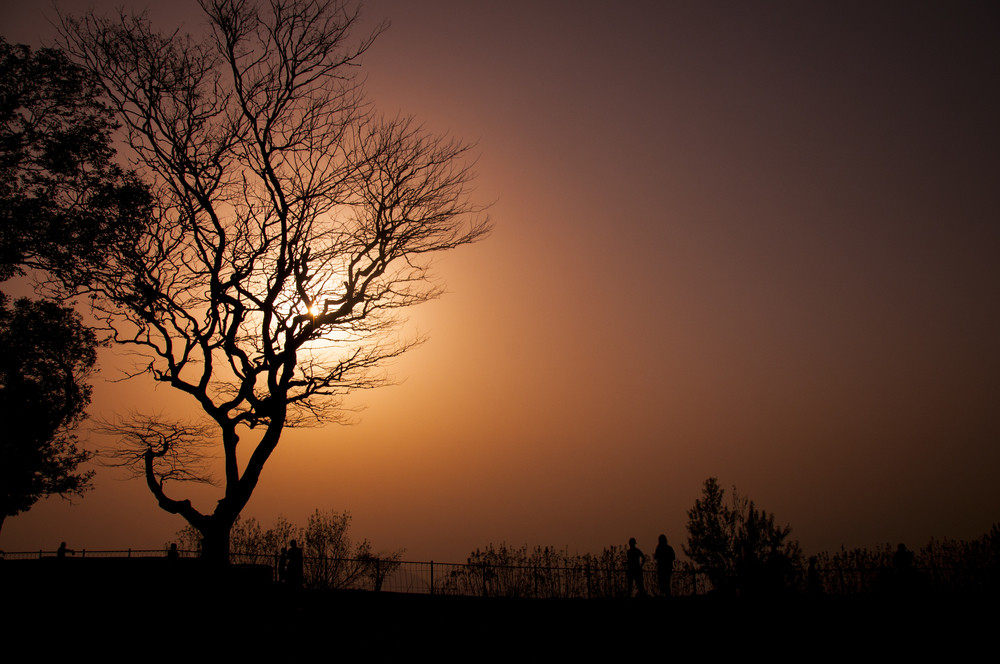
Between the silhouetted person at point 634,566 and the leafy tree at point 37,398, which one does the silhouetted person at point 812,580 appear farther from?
the leafy tree at point 37,398

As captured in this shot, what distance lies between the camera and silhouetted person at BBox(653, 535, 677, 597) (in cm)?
1981

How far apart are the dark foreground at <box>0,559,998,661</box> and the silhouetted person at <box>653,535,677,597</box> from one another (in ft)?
15.6

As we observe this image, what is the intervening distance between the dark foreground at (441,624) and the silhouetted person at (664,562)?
15.6 ft

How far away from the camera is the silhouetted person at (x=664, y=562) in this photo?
19.8m

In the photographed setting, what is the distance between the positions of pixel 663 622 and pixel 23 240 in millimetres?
20507

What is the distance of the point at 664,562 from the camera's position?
2005 centimetres

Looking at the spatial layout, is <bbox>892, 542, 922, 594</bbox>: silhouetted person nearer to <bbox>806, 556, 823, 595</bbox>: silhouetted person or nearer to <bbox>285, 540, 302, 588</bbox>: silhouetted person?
<bbox>806, 556, 823, 595</bbox>: silhouetted person

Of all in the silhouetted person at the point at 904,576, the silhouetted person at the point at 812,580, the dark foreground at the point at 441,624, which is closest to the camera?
the dark foreground at the point at 441,624

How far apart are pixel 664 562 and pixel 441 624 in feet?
32.2

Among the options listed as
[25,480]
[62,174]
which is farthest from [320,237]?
[25,480]

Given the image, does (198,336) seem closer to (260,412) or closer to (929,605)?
(260,412)

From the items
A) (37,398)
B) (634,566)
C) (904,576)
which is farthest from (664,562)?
(37,398)

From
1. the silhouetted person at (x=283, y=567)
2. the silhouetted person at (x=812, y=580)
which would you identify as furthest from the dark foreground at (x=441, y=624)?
the silhouetted person at (x=283, y=567)

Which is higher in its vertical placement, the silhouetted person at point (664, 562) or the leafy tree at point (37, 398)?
the leafy tree at point (37, 398)
